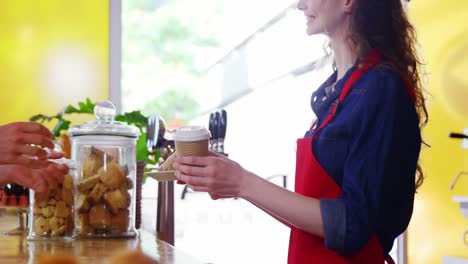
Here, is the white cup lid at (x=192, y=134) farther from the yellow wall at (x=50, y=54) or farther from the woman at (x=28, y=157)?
the yellow wall at (x=50, y=54)

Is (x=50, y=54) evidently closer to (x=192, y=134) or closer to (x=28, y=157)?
(x=28, y=157)

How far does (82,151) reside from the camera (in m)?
1.79

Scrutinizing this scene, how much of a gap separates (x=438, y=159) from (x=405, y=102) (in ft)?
9.25

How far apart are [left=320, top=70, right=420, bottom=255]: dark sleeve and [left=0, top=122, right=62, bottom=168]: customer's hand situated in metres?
0.64

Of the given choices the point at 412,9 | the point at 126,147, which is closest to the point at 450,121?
the point at 412,9

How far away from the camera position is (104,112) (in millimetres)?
1813

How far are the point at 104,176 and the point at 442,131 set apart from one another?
8.85 ft

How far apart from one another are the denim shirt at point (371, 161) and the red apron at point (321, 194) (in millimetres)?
20

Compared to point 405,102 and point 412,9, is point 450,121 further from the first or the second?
point 405,102

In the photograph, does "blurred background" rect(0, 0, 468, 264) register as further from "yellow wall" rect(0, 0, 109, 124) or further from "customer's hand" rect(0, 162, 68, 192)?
"customer's hand" rect(0, 162, 68, 192)

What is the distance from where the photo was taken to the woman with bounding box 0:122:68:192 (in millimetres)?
1519

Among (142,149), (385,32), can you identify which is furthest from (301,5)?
(142,149)

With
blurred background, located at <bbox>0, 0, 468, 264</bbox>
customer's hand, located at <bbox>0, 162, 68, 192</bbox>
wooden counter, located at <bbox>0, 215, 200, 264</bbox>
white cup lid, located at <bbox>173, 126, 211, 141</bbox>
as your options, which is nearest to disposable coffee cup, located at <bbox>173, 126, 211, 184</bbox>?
white cup lid, located at <bbox>173, 126, 211, 141</bbox>

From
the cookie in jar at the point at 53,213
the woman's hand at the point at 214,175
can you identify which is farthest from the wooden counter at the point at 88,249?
the woman's hand at the point at 214,175
